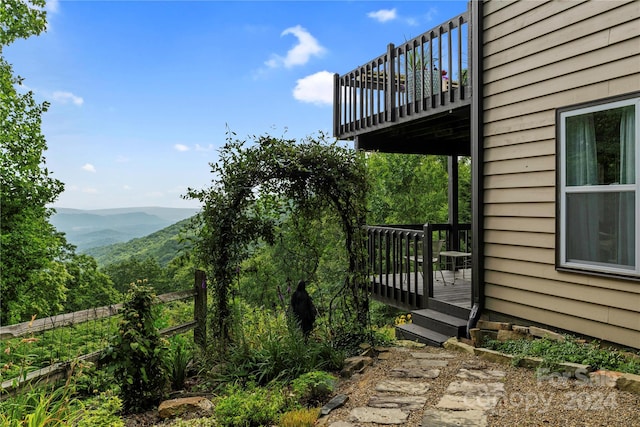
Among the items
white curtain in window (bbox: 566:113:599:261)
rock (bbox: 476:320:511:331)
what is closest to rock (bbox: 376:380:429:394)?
rock (bbox: 476:320:511:331)

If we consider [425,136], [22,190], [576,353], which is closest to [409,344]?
[576,353]

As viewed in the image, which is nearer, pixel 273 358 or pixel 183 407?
pixel 183 407

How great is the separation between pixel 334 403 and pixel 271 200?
7.10 feet

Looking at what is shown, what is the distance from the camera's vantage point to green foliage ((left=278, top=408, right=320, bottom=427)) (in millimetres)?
2695

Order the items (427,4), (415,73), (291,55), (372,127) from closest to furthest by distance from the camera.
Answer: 1. (415,73)
2. (372,127)
3. (427,4)
4. (291,55)

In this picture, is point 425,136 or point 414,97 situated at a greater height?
point 414,97

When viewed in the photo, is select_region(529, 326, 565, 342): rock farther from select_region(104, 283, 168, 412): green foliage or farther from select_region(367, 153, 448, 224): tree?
select_region(367, 153, 448, 224): tree

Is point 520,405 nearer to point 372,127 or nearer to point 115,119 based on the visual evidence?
point 372,127

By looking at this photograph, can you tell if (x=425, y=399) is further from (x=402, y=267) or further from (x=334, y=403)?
(x=402, y=267)

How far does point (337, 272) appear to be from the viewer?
527 cm

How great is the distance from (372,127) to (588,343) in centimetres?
448

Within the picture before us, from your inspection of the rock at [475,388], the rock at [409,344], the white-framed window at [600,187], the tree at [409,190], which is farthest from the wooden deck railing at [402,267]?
the tree at [409,190]

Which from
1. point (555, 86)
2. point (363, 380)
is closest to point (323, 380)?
point (363, 380)

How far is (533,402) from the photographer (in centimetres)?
286
